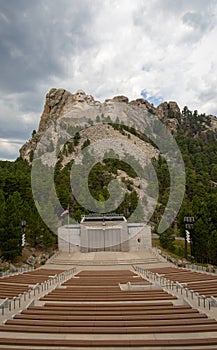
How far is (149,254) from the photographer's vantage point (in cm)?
3988

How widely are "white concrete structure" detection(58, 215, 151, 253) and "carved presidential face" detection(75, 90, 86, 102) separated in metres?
107

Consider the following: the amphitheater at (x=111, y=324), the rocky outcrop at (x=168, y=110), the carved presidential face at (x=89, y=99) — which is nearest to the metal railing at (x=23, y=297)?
the amphitheater at (x=111, y=324)

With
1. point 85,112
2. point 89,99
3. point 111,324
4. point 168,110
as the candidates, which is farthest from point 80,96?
point 111,324

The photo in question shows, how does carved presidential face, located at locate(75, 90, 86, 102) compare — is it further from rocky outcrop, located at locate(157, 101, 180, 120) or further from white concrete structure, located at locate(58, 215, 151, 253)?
white concrete structure, located at locate(58, 215, 151, 253)

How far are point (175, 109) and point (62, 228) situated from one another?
152264mm

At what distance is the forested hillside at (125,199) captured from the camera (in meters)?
33.8

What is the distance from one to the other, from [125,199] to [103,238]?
24034 millimetres

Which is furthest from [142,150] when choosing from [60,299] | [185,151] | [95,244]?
[60,299]

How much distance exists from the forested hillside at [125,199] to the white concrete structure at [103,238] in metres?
2.69

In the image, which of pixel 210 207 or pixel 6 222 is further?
pixel 210 207

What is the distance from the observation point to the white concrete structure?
42812 millimetres

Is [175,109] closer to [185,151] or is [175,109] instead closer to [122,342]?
[185,151]

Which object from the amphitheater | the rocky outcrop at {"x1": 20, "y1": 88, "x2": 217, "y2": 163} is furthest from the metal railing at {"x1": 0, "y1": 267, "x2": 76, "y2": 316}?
the rocky outcrop at {"x1": 20, "y1": 88, "x2": 217, "y2": 163}

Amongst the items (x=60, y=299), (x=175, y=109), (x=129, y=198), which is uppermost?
(x=175, y=109)
